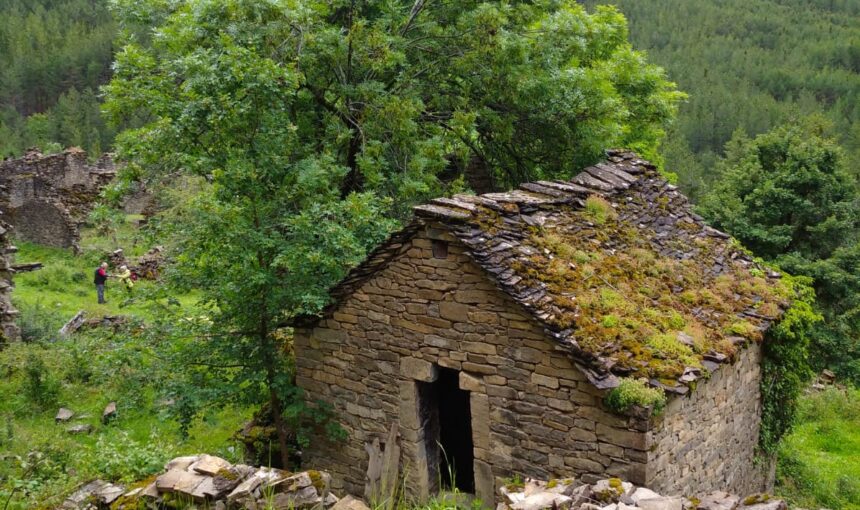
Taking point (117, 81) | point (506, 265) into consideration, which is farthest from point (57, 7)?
point (506, 265)

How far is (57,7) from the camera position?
80062 mm

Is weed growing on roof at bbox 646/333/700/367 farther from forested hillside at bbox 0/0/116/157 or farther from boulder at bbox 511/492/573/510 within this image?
forested hillside at bbox 0/0/116/157

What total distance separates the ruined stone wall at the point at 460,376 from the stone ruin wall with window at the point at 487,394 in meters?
0.01

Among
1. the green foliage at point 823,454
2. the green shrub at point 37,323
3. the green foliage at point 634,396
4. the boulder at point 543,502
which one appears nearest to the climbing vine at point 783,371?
the green foliage at point 823,454

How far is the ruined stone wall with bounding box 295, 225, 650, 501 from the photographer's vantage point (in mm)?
6242

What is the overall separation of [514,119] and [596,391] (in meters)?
6.21

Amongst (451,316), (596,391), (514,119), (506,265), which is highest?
(514,119)

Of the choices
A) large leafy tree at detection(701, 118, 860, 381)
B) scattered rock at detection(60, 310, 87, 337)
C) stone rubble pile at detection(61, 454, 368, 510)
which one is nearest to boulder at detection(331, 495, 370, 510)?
stone rubble pile at detection(61, 454, 368, 510)

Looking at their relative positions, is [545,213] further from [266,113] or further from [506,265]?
[266,113]

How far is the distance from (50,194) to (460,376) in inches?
760

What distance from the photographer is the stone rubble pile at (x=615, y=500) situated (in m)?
4.56

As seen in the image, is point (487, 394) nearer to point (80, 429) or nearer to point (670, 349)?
point (670, 349)

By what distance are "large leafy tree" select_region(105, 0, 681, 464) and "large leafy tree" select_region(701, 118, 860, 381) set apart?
19.9 ft

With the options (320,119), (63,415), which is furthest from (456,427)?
(63,415)
